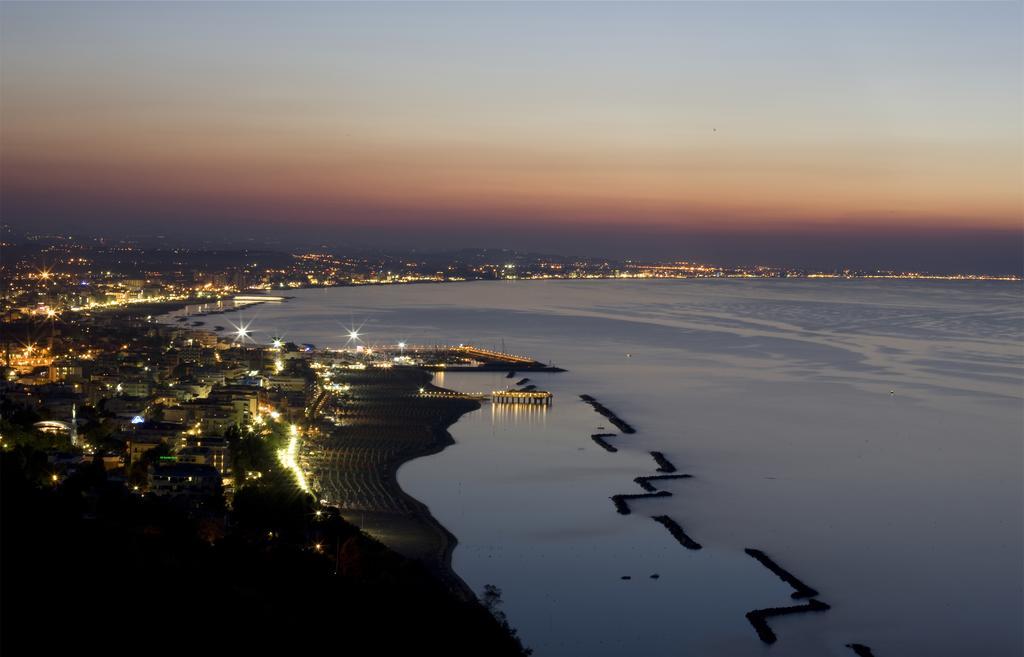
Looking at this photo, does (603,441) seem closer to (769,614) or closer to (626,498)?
(626,498)

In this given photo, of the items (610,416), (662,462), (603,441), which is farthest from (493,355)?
(662,462)

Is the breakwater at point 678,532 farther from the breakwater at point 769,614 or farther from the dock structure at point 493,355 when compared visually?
the dock structure at point 493,355

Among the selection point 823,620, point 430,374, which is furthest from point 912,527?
point 430,374

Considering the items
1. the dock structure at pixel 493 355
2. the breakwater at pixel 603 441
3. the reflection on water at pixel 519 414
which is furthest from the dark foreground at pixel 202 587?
the dock structure at pixel 493 355

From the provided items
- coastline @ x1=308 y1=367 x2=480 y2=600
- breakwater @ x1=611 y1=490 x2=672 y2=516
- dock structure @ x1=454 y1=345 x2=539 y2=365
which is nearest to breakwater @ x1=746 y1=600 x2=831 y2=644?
coastline @ x1=308 y1=367 x2=480 y2=600

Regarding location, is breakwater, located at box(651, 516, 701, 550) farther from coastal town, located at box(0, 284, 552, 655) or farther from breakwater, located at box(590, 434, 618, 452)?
breakwater, located at box(590, 434, 618, 452)

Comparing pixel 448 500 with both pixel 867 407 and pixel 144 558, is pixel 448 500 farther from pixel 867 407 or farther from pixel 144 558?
pixel 867 407
